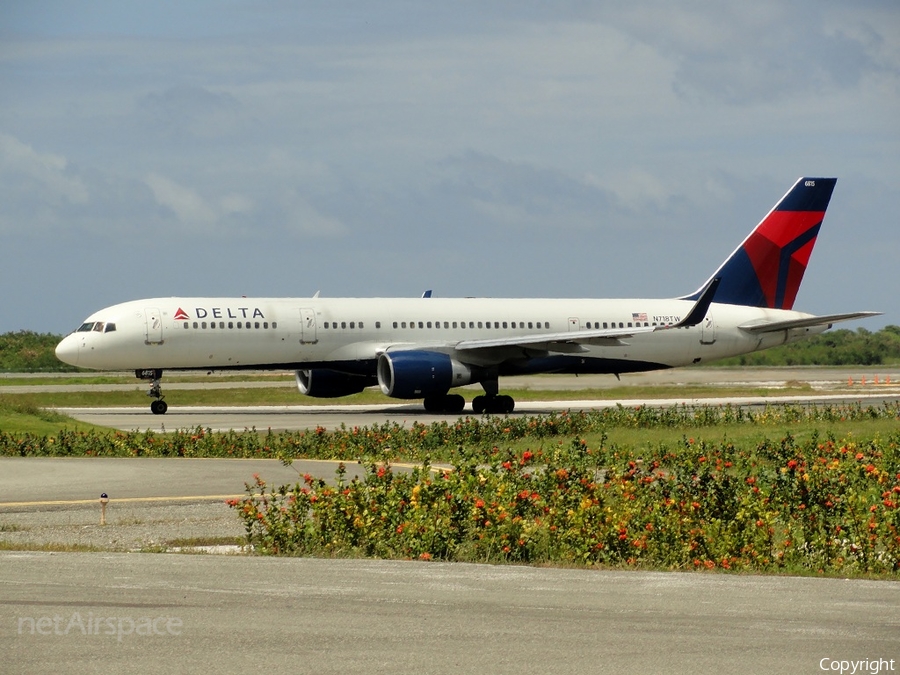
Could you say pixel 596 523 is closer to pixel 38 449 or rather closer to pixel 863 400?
pixel 38 449

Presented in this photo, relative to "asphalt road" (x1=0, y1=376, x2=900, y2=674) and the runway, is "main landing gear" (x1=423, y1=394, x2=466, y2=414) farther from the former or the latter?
"asphalt road" (x1=0, y1=376, x2=900, y2=674)

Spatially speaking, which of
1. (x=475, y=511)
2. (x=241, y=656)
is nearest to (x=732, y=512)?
(x=475, y=511)

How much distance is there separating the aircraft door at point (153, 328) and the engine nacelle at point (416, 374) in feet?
22.7

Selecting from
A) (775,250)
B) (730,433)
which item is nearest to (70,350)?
(730,433)

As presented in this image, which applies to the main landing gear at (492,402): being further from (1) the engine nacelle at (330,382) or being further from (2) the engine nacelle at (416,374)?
(1) the engine nacelle at (330,382)

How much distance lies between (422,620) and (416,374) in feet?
97.0

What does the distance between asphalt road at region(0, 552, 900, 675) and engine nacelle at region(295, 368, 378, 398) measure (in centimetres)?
3007

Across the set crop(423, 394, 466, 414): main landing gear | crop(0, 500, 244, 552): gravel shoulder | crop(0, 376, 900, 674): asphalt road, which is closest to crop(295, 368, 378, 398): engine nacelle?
crop(423, 394, 466, 414): main landing gear

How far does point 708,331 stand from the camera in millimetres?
46250

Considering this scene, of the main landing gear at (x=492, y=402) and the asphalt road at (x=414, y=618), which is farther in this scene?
the main landing gear at (x=492, y=402)

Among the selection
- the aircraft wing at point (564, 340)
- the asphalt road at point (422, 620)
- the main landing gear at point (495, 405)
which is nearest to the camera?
the asphalt road at point (422, 620)

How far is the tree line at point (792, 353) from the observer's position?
82500 mm

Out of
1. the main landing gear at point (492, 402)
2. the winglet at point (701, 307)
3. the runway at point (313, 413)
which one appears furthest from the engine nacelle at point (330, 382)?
the winglet at point (701, 307)

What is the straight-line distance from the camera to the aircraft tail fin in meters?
47.7
